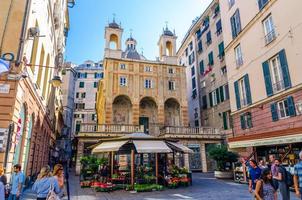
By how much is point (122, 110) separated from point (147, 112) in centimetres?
344

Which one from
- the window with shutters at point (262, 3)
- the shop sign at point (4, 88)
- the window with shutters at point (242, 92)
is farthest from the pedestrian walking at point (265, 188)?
the window with shutters at point (262, 3)

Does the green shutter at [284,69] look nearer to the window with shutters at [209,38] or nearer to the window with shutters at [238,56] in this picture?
the window with shutters at [238,56]

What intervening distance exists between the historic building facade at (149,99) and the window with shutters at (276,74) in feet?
42.6

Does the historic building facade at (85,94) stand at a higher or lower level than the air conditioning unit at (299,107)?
higher

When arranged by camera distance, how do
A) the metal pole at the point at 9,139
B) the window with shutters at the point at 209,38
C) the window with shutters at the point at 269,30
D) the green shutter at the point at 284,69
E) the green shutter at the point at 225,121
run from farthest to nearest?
1. the window with shutters at the point at 209,38
2. the green shutter at the point at 225,121
3. the window with shutters at the point at 269,30
4. the green shutter at the point at 284,69
5. the metal pole at the point at 9,139

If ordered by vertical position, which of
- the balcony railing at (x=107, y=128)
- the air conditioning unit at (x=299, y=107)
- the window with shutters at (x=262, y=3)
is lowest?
the air conditioning unit at (x=299, y=107)

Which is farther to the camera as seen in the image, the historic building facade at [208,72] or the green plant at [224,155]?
the historic building facade at [208,72]

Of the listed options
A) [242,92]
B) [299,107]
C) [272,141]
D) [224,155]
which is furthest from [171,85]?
[299,107]

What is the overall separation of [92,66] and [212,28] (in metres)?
34.4

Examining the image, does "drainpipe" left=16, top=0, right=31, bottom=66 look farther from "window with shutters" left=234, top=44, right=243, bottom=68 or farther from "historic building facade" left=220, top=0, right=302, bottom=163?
"window with shutters" left=234, top=44, right=243, bottom=68

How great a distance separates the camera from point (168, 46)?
1328 inches

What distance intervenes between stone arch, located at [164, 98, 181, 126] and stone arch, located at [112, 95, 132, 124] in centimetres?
531

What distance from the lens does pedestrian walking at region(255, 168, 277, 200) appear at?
5.07 m

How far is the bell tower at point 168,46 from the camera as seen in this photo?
106 feet
